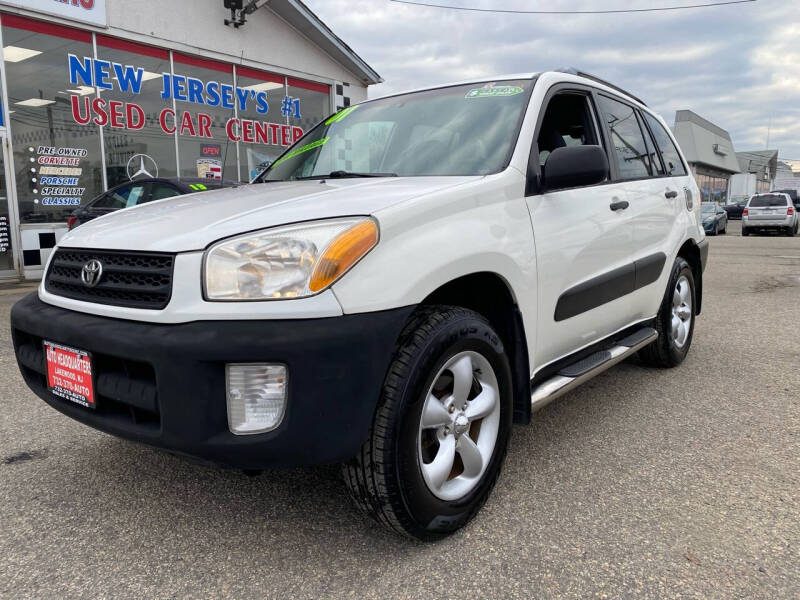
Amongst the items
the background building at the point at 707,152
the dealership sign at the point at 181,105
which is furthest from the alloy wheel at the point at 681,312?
the background building at the point at 707,152

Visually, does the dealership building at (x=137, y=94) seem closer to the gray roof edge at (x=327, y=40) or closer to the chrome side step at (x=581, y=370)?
the gray roof edge at (x=327, y=40)

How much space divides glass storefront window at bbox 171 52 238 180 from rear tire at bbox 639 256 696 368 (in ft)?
25.1

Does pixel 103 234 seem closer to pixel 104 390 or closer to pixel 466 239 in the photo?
pixel 104 390

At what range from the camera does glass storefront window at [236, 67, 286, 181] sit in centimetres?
1071

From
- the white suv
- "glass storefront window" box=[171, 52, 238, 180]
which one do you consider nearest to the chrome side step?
the white suv

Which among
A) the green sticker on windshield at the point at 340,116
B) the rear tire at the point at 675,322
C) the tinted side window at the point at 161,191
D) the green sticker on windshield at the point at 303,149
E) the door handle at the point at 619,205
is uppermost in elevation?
the green sticker on windshield at the point at 340,116

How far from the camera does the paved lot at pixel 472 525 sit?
1.77 metres

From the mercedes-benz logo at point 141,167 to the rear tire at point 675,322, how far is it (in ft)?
26.4

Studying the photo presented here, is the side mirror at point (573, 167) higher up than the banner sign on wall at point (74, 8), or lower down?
lower down

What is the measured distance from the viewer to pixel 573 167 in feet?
7.66

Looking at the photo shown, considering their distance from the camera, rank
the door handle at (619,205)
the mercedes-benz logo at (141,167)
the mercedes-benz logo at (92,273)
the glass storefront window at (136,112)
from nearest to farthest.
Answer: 1. the mercedes-benz logo at (92,273)
2. the door handle at (619,205)
3. the glass storefront window at (136,112)
4. the mercedes-benz logo at (141,167)

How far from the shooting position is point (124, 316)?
69.0 inches

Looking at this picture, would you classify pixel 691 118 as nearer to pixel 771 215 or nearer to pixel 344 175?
pixel 771 215

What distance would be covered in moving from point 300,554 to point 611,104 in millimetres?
2735
